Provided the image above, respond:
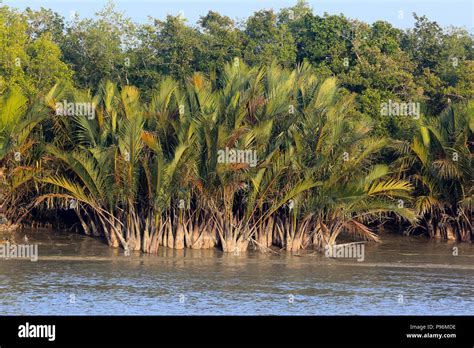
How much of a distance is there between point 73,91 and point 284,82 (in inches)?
200

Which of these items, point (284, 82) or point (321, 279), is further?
point (284, 82)

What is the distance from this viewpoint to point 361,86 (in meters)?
31.9

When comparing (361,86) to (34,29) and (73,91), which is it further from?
(34,29)
